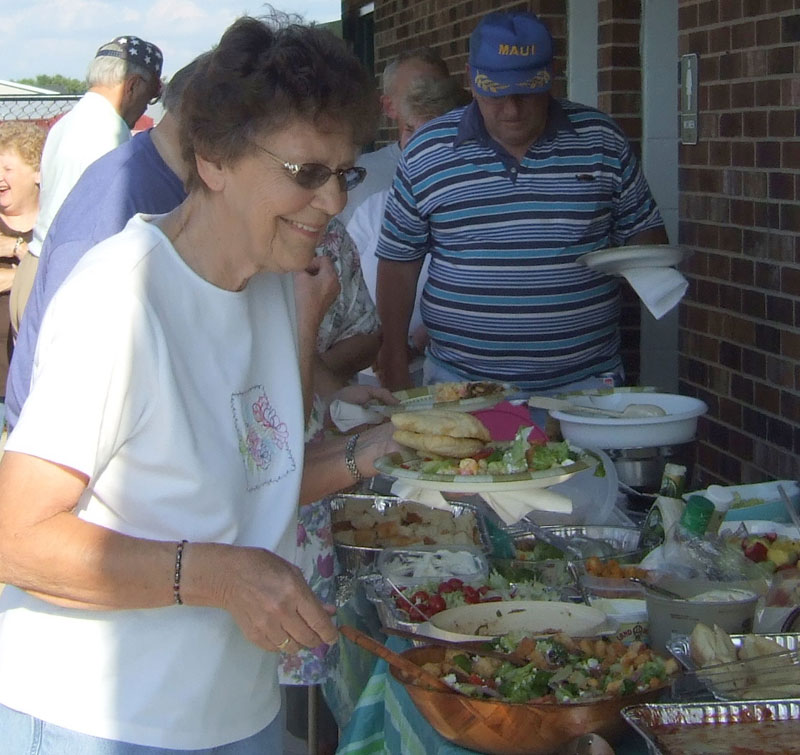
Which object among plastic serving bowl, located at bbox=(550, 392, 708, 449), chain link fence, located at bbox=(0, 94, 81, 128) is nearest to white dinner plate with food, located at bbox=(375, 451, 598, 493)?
plastic serving bowl, located at bbox=(550, 392, 708, 449)

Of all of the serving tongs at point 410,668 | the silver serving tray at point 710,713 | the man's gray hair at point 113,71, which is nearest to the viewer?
the silver serving tray at point 710,713

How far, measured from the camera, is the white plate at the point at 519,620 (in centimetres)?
224

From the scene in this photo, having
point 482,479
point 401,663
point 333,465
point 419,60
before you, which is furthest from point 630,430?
point 419,60

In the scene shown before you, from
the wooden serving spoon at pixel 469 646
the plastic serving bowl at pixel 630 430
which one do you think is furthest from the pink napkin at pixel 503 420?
the wooden serving spoon at pixel 469 646

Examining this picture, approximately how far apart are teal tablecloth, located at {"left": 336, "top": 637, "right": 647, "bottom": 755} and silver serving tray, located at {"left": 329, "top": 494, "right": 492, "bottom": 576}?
0.37 m

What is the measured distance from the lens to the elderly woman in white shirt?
1.59 meters

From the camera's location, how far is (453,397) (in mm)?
3186

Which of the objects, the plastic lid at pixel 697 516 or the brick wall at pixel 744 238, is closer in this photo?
the plastic lid at pixel 697 516

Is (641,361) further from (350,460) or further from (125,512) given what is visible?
(125,512)

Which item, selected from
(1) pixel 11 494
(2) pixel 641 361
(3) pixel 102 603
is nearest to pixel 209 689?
(3) pixel 102 603

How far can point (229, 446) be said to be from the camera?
179cm

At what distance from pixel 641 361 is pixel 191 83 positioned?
3.59 meters

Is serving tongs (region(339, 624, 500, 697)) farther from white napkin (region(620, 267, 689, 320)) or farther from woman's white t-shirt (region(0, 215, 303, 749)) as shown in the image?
white napkin (region(620, 267, 689, 320))

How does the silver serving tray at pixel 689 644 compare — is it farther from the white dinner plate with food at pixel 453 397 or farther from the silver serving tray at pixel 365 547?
the white dinner plate with food at pixel 453 397
